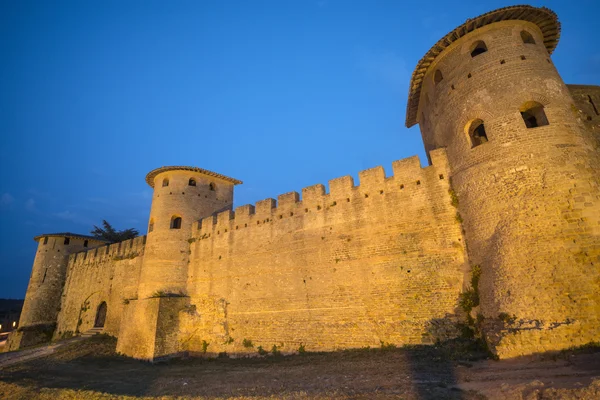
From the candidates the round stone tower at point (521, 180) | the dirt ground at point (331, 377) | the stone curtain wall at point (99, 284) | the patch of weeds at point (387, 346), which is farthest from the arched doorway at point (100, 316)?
the round stone tower at point (521, 180)

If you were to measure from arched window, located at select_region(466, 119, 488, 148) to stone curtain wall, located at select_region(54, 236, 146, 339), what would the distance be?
1858cm

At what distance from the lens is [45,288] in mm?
22031

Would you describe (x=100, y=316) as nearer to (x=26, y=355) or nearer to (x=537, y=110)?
(x=26, y=355)

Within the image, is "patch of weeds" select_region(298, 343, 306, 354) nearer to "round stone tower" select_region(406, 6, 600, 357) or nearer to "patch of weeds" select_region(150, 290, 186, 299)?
"round stone tower" select_region(406, 6, 600, 357)

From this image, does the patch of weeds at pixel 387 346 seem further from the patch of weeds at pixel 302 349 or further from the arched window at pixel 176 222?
the arched window at pixel 176 222

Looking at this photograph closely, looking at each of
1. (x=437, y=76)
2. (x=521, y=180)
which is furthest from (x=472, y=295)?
(x=437, y=76)

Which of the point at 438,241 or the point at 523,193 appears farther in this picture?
the point at 438,241

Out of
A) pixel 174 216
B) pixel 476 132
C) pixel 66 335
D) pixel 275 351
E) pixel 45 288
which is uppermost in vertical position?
pixel 476 132

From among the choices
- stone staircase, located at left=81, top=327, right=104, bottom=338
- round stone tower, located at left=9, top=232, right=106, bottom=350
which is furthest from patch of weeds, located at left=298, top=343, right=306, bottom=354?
round stone tower, located at left=9, top=232, right=106, bottom=350

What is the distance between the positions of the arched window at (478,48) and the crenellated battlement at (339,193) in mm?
3853

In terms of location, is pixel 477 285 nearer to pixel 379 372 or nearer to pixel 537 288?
pixel 537 288

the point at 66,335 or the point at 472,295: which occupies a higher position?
the point at 472,295

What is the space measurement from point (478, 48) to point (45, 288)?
1205 inches

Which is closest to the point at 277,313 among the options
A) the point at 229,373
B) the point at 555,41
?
the point at 229,373
